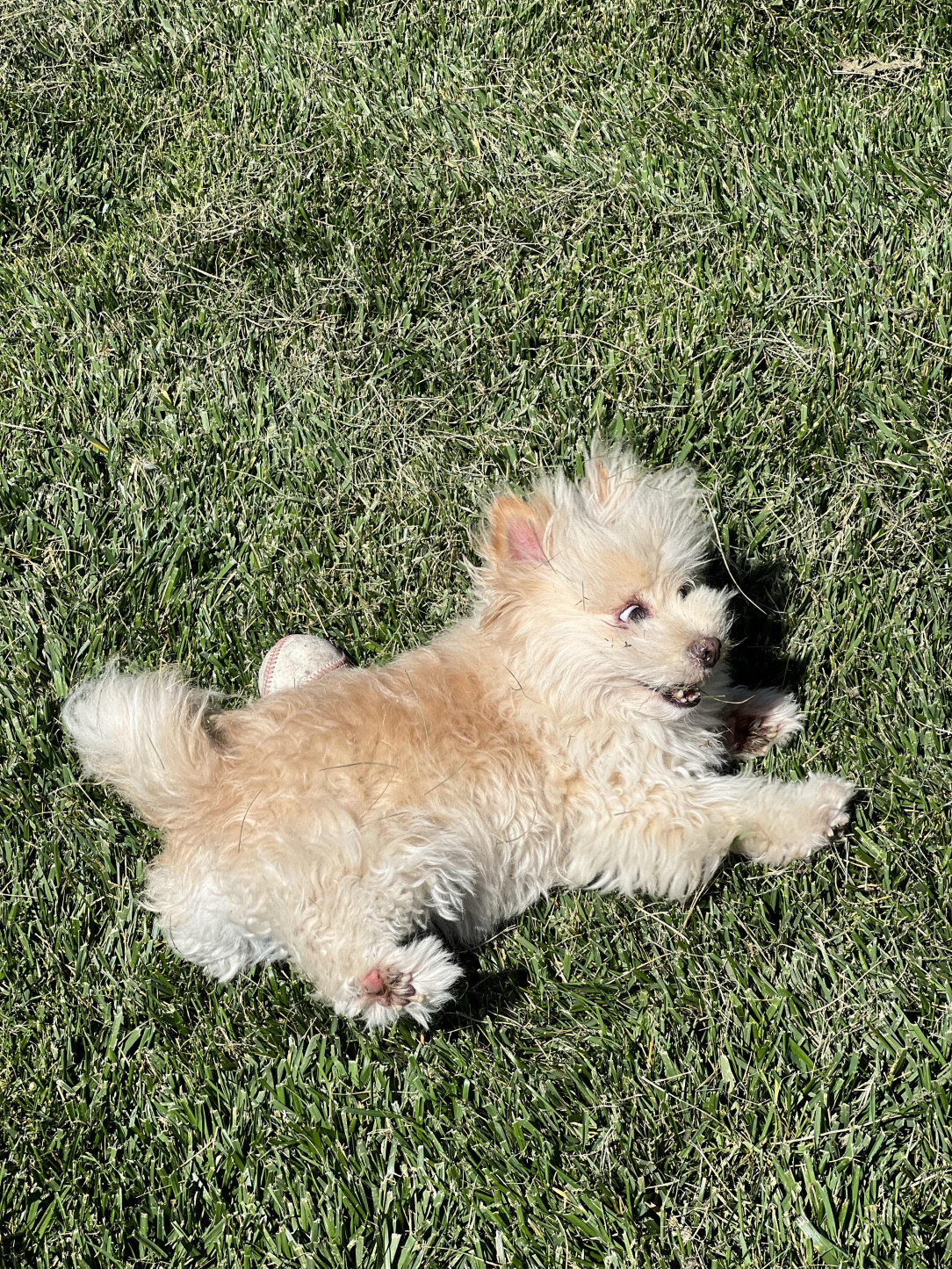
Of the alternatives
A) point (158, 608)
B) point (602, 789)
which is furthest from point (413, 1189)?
point (158, 608)

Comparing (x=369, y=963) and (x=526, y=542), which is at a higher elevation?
(x=526, y=542)

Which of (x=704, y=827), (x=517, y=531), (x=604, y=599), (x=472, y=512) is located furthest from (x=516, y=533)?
(x=704, y=827)

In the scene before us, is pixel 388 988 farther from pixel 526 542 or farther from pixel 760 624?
pixel 760 624

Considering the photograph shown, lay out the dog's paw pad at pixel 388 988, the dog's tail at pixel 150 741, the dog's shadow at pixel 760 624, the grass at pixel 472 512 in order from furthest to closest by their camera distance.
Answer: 1. the dog's shadow at pixel 760 624
2. the dog's tail at pixel 150 741
3. the grass at pixel 472 512
4. the dog's paw pad at pixel 388 988

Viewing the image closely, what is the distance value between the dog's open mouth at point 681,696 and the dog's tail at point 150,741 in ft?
4.30

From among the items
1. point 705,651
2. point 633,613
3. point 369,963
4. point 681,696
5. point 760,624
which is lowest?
point 760,624

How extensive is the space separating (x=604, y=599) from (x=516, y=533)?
13.0 inches

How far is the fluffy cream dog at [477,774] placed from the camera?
3.13 m

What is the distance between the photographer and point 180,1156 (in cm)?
338

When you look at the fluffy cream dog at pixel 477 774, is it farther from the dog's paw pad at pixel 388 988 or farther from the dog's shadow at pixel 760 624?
the dog's shadow at pixel 760 624

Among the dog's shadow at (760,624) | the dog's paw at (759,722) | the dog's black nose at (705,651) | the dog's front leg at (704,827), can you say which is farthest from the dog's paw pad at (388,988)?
the dog's shadow at (760,624)

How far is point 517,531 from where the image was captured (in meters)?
3.40

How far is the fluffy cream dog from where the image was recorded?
3.13 m

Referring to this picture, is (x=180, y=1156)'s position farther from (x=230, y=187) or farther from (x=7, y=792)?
(x=230, y=187)
